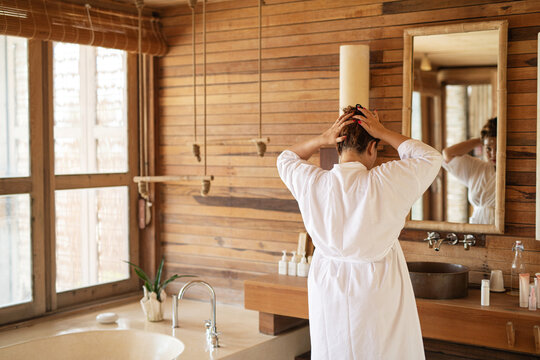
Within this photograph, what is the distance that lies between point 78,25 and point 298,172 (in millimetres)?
2098

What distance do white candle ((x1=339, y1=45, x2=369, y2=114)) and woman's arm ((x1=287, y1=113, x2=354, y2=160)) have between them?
94 centimetres

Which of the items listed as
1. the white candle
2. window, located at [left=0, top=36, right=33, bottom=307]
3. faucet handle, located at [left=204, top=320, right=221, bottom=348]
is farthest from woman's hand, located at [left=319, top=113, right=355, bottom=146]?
window, located at [left=0, top=36, right=33, bottom=307]

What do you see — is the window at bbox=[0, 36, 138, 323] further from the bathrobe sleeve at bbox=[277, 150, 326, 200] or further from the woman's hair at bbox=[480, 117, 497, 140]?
the woman's hair at bbox=[480, 117, 497, 140]

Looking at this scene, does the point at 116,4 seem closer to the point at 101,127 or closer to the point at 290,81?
the point at 101,127

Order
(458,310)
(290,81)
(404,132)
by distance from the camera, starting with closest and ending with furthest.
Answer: (458,310) → (404,132) → (290,81)

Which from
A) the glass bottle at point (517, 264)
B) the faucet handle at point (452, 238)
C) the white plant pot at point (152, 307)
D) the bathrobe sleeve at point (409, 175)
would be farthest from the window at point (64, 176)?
the glass bottle at point (517, 264)

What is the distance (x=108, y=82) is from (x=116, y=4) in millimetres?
523

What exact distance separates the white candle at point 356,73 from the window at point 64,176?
1.69 meters

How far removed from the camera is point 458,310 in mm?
3080

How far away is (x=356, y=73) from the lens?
364cm

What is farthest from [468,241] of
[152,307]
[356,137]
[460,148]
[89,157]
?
[89,157]

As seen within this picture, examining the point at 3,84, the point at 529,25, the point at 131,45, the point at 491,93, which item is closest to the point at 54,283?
the point at 3,84

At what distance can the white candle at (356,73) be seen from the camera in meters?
3.64

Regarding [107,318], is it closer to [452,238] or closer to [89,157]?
[89,157]
